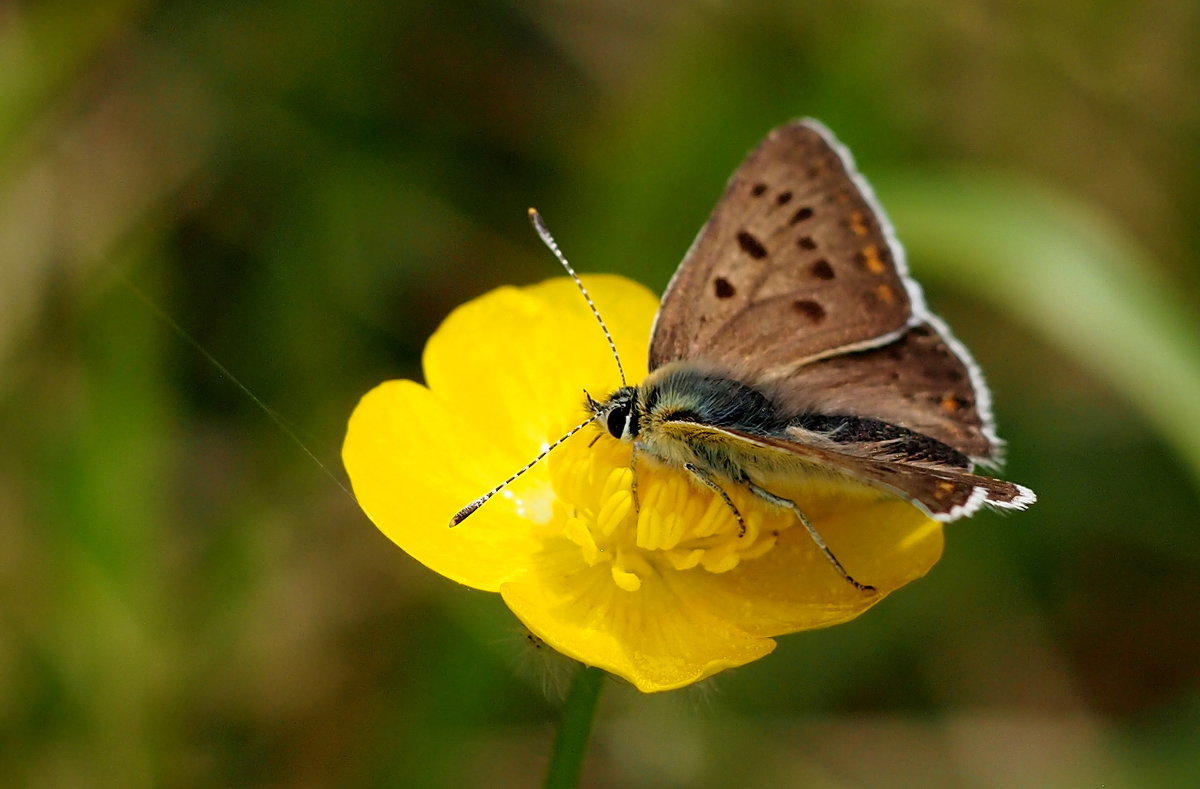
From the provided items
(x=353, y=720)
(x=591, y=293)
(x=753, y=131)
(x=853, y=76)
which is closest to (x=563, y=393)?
(x=591, y=293)

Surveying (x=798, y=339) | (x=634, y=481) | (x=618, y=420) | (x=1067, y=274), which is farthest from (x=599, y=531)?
(x=1067, y=274)

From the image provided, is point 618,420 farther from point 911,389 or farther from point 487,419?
→ point 911,389

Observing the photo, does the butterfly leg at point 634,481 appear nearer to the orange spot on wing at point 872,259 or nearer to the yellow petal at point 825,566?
the yellow petal at point 825,566

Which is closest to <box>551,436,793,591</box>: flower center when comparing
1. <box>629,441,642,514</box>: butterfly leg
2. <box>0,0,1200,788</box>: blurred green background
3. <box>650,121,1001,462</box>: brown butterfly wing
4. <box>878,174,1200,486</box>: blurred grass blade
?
<box>629,441,642,514</box>: butterfly leg

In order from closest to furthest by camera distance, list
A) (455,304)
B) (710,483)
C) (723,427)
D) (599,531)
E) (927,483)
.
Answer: (927,483) → (723,427) → (710,483) → (599,531) → (455,304)

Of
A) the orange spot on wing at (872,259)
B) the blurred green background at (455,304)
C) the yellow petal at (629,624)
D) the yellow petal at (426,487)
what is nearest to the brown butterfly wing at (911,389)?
the orange spot on wing at (872,259)

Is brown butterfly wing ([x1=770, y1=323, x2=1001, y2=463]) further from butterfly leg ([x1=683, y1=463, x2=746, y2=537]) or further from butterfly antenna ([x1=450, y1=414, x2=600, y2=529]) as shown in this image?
butterfly antenna ([x1=450, y1=414, x2=600, y2=529])

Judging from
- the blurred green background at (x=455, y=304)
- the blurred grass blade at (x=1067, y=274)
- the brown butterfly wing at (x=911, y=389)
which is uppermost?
the blurred grass blade at (x=1067, y=274)
